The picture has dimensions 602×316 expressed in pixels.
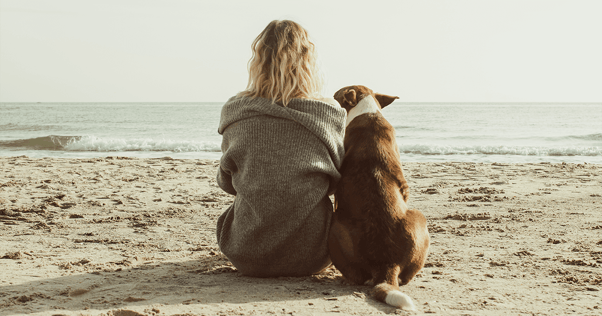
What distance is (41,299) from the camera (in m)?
2.68

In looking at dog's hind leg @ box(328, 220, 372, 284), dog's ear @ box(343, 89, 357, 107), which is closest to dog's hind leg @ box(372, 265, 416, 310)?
dog's hind leg @ box(328, 220, 372, 284)

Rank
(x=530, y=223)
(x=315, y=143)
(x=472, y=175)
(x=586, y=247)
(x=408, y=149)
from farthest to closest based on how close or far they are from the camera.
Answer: (x=408, y=149)
(x=472, y=175)
(x=530, y=223)
(x=586, y=247)
(x=315, y=143)

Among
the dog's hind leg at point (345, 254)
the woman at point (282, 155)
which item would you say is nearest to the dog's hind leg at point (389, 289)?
the dog's hind leg at point (345, 254)

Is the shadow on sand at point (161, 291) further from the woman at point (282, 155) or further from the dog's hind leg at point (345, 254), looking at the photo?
the woman at point (282, 155)

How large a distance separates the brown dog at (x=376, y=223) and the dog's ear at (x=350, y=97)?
14.9 inches

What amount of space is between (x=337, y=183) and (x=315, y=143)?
355 millimetres

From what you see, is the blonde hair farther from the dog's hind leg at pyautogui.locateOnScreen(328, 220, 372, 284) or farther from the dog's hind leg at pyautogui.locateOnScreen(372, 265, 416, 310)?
the dog's hind leg at pyautogui.locateOnScreen(372, 265, 416, 310)

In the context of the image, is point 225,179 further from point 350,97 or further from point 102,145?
point 102,145

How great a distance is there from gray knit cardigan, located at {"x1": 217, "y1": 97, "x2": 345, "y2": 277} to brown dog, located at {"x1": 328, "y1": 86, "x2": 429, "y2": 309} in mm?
122

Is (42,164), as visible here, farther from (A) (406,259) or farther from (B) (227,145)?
(A) (406,259)

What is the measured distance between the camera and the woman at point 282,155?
112 inches

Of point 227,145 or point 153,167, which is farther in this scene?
point 153,167

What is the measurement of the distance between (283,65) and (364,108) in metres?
0.79

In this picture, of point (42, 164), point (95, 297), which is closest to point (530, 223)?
point (95, 297)
